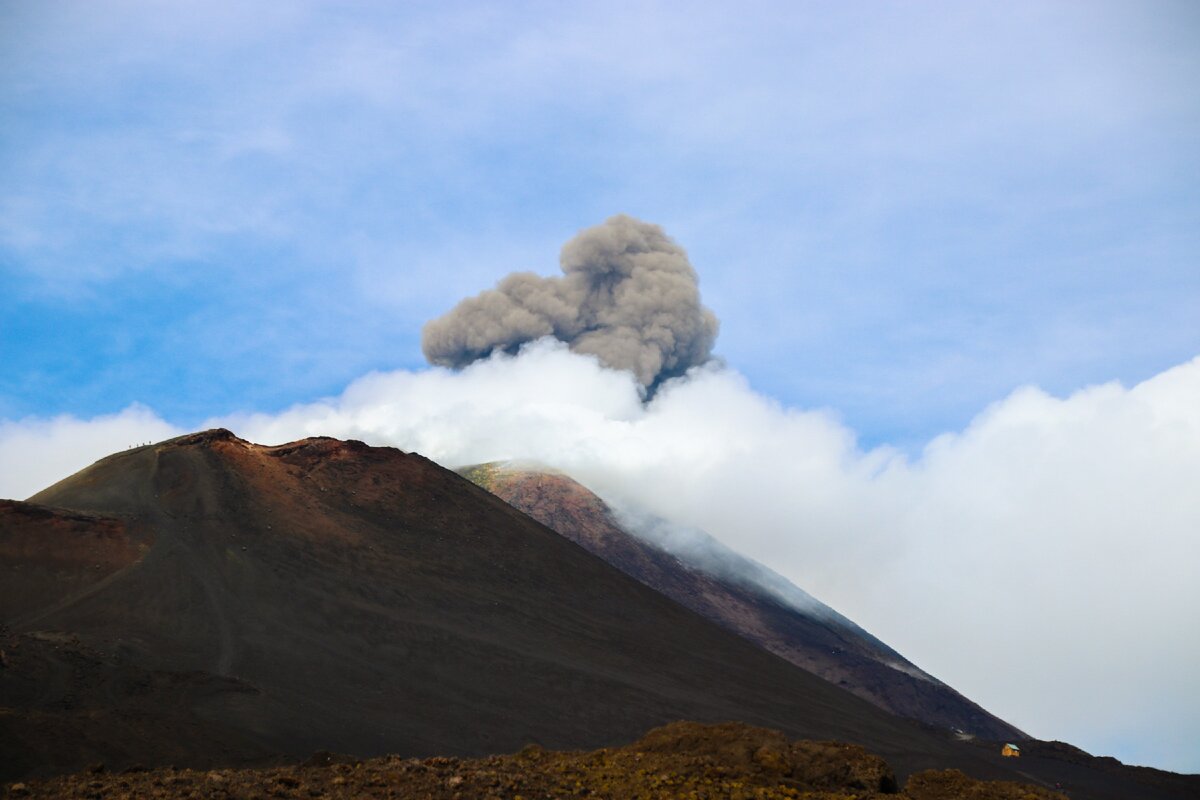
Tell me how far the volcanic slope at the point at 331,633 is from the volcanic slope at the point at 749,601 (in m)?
25.1

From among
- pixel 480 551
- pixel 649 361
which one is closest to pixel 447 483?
pixel 480 551

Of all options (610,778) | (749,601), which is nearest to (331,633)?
(610,778)

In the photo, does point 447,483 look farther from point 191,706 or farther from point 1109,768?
point 1109,768

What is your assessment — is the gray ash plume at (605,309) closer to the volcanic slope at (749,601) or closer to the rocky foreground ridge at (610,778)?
the volcanic slope at (749,601)

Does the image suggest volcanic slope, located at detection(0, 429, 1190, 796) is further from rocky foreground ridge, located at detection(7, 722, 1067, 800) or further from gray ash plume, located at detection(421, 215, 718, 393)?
gray ash plume, located at detection(421, 215, 718, 393)

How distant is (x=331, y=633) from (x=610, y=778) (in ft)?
99.3

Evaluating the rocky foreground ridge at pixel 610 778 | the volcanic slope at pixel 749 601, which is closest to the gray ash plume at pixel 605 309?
the volcanic slope at pixel 749 601

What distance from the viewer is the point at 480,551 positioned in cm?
5625

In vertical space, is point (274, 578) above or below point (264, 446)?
below

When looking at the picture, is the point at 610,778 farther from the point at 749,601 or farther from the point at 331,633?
the point at 749,601

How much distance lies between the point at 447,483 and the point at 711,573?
4078 cm

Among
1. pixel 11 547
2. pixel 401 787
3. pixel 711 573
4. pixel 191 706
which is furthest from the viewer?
pixel 711 573

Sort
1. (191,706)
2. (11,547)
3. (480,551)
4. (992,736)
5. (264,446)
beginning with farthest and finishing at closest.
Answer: (992,736), (264,446), (480,551), (11,547), (191,706)

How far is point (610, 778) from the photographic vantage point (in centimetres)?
1490
